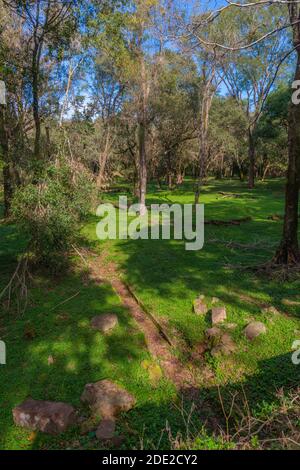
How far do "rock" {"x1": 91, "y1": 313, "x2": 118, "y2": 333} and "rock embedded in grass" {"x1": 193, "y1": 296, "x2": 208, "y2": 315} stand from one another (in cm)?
172

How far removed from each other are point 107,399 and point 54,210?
549 cm

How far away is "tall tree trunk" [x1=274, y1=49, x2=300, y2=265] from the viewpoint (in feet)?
26.1

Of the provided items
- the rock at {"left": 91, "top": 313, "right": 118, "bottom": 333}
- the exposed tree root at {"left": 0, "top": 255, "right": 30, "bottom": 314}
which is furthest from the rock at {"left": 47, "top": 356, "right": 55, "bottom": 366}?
the exposed tree root at {"left": 0, "top": 255, "right": 30, "bottom": 314}

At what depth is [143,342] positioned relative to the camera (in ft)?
20.7

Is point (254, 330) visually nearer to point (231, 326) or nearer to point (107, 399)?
point (231, 326)

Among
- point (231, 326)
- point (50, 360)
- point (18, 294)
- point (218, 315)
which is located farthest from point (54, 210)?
point (231, 326)

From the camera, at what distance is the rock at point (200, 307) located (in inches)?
276

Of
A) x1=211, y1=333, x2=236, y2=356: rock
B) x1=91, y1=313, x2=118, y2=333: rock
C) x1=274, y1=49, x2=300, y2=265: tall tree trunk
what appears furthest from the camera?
x1=274, y1=49, x2=300, y2=265: tall tree trunk

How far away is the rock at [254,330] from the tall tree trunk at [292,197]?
2813 mm

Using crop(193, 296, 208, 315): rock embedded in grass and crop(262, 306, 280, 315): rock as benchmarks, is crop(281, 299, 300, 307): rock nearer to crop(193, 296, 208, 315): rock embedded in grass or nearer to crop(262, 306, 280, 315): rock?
crop(262, 306, 280, 315): rock

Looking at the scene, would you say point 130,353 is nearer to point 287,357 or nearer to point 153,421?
point 153,421

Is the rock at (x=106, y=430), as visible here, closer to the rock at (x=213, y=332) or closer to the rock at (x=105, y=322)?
the rock at (x=105, y=322)

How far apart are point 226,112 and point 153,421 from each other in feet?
123

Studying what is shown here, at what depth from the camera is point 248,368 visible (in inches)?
213
